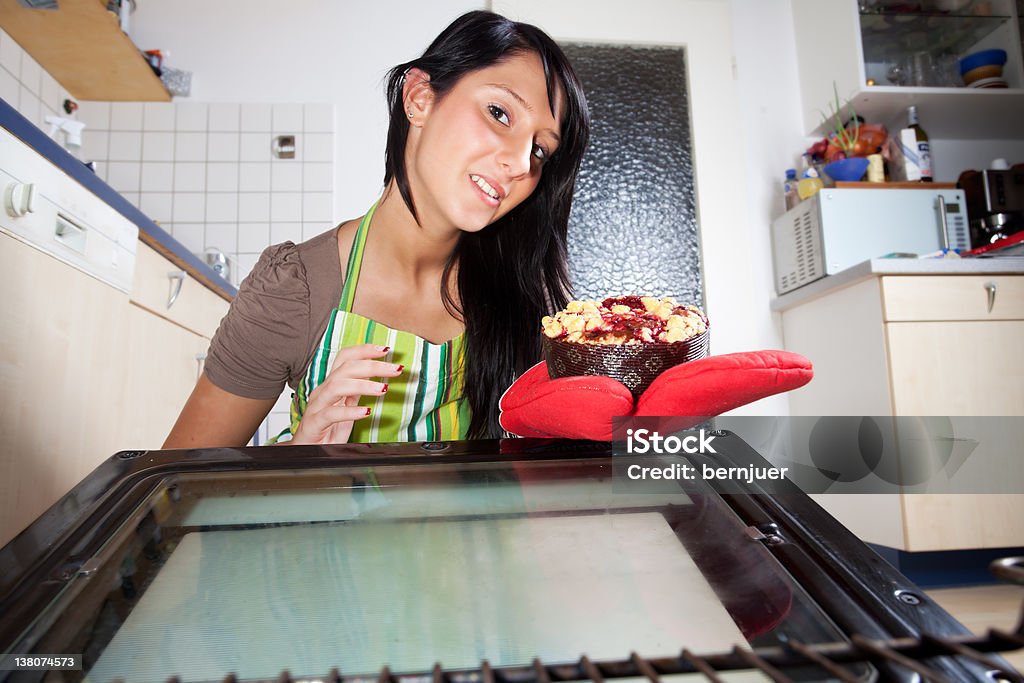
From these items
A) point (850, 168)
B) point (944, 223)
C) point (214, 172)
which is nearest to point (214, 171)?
point (214, 172)

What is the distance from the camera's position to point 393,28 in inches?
103

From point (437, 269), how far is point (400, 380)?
0.82ft

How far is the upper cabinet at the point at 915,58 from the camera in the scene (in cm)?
241

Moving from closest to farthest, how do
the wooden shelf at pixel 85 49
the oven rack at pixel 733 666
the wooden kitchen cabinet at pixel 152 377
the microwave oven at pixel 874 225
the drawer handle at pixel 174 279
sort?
1. the oven rack at pixel 733 666
2. the wooden kitchen cabinet at pixel 152 377
3. the drawer handle at pixel 174 279
4. the wooden shelf at pixel 85 49
5. the microwave oven at pixel 874 225

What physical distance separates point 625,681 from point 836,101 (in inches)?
109

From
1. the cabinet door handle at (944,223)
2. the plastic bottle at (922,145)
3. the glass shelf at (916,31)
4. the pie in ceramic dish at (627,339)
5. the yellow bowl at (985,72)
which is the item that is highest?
the glass shelf at (916,31)

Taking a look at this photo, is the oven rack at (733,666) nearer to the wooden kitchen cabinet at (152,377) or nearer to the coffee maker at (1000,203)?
the wooden kitchen cabinet at (152,377)

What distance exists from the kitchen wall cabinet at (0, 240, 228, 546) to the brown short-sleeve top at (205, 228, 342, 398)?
0.33 meters

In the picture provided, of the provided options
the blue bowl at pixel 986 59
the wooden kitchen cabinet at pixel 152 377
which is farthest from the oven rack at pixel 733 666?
the blue bowl at pixel 986 59

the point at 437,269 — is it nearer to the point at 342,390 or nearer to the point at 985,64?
the point at 342,390

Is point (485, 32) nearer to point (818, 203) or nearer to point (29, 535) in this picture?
point (29, 535)

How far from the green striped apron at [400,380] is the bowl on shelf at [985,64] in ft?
8.08

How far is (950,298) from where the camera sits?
1931 mm

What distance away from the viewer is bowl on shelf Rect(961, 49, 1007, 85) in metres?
2.42
